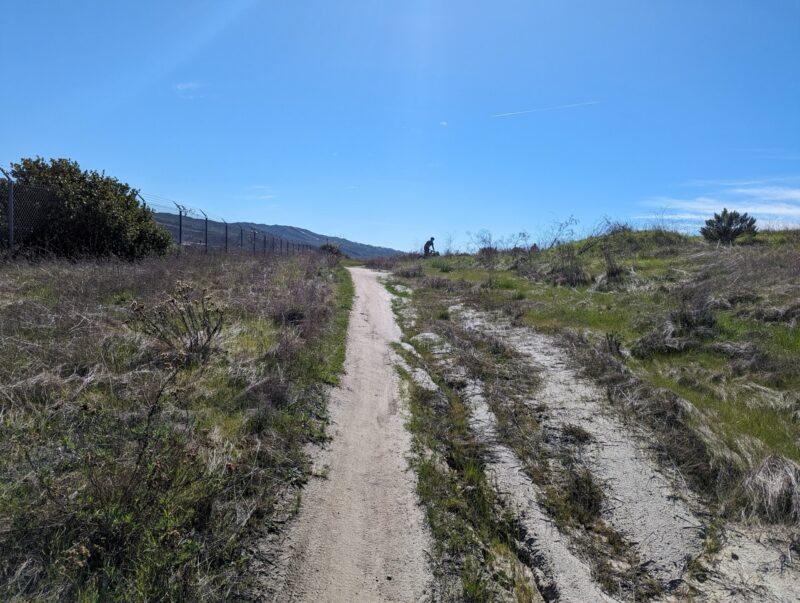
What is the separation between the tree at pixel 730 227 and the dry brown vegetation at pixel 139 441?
50.8 ft

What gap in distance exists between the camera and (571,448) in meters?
4.74

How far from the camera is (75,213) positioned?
11820 millimetres

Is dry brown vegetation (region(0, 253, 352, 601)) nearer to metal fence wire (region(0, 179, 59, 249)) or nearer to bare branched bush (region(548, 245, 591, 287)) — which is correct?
metal fence wire (region(0, 179, 59, 249))

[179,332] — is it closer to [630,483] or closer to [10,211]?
[630,483]

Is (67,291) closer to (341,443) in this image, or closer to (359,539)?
(341,443)

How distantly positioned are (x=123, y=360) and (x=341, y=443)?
8.14 ft

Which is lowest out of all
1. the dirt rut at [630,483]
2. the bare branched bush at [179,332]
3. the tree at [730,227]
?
the dirt rut at [630,483]

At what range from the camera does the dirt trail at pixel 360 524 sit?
9.46ft

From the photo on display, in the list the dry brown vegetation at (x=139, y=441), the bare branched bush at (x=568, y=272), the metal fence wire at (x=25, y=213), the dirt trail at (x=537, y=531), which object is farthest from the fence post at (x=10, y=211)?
the bare branched bush at (x=568, y=272)

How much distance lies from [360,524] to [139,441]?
1728mm

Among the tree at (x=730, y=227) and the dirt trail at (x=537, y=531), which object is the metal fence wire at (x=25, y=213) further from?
the tree at (x=730, y=227)

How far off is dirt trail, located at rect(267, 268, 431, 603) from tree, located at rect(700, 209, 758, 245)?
15862 millimetres

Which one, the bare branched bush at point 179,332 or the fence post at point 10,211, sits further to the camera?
the fence post at point 10,211

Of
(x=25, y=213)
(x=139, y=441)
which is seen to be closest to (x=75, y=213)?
(x=25, y=213)
